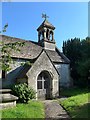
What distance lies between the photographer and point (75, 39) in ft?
128

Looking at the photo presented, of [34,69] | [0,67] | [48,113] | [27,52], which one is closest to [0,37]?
[27,52]

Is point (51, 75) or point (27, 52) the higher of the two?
point (27, 52)

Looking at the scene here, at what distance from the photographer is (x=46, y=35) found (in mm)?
32938

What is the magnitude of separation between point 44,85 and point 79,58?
14.7 metres

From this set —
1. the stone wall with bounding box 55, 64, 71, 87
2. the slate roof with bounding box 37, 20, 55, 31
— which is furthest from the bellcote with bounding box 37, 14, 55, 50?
the stone wall with bounding box 55, 64, 71, 87

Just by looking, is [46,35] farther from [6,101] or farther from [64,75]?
[6,101]

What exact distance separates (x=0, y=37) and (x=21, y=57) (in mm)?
4226

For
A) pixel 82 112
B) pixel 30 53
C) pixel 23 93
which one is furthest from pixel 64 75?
pixel 82 112

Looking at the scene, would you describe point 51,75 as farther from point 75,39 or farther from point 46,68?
point 75,39

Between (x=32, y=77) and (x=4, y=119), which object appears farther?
(x=32, y=77)

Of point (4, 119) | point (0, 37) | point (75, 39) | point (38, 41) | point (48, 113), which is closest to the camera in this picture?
point (4, 119)

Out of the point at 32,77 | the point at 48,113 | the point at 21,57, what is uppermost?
the point at 21,57

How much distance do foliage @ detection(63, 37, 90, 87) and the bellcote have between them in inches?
206

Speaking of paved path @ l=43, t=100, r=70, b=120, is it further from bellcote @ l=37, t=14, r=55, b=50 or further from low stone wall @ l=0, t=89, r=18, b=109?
bellcote @ l=37, t=14, r=55, b=50
